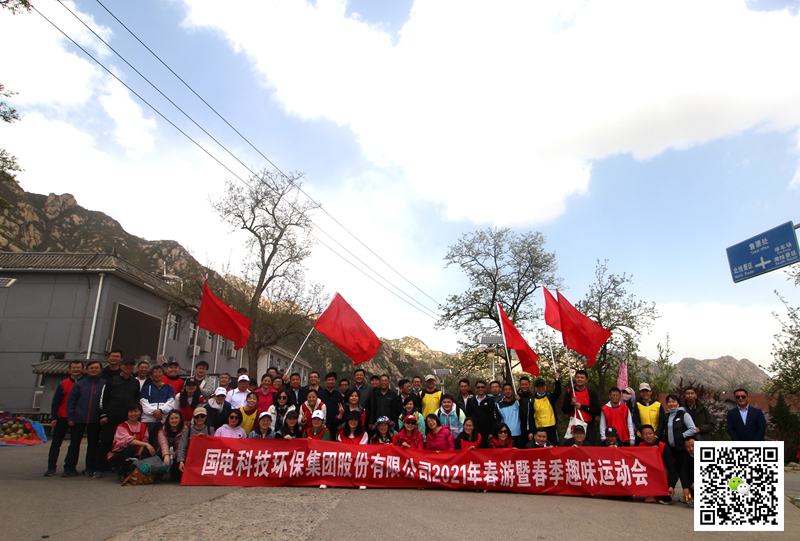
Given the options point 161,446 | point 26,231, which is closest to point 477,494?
A: point 161,446

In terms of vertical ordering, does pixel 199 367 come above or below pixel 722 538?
above

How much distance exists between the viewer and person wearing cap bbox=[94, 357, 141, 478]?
25.1 ft

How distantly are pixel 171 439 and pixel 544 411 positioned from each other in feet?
20.9

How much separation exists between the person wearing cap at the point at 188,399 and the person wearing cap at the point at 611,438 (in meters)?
6.93

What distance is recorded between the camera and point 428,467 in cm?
776

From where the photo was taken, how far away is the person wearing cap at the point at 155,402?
7824 millimetres

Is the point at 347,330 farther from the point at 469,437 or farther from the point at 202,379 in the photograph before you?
the point at 469,437

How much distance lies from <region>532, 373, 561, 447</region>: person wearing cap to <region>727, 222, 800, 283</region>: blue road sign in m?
5.57

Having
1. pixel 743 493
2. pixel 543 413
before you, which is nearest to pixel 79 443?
pixel 543 413

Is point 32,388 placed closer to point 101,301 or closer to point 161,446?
point 101,301

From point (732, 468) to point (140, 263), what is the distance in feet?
245

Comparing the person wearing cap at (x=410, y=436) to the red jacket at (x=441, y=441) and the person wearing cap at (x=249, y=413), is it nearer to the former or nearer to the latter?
the red jacket at (x=441, y=441)

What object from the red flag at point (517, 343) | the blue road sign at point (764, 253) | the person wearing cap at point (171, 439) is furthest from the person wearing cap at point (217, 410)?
the blue road sign at point (764, 253)

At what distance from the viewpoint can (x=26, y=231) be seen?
60062 millimetres
